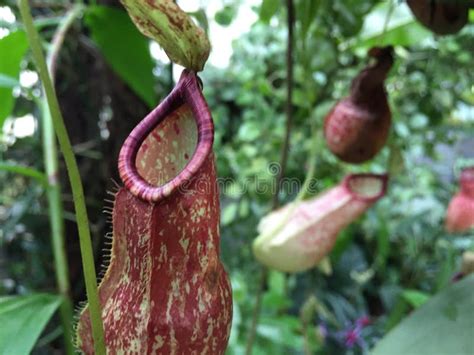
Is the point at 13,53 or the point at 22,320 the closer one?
the point at 22,320

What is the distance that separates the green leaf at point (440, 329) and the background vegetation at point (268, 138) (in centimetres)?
39

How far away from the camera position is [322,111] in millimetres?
1129

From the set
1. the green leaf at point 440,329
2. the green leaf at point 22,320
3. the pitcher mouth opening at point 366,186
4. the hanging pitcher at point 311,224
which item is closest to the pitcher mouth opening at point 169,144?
the green leaf at point 22,320

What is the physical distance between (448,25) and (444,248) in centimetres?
126

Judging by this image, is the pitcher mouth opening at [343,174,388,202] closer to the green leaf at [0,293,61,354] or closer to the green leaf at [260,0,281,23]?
the green leaf at [260,0,281,23]

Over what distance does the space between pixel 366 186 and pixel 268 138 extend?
63cm

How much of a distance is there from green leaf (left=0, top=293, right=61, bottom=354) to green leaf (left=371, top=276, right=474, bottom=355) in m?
0.36

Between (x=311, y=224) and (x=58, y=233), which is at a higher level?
(x=58, y=233)

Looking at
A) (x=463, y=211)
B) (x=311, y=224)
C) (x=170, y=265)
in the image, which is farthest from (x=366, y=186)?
(x=170, y=265)

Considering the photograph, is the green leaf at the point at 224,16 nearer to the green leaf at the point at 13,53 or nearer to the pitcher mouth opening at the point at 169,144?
the green leaf at the point at 13,53

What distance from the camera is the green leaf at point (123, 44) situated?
3.04ft

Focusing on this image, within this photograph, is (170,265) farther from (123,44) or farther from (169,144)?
(123,44)

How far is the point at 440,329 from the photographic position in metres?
0.54

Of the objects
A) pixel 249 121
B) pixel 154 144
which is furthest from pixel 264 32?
pixel 154 144
